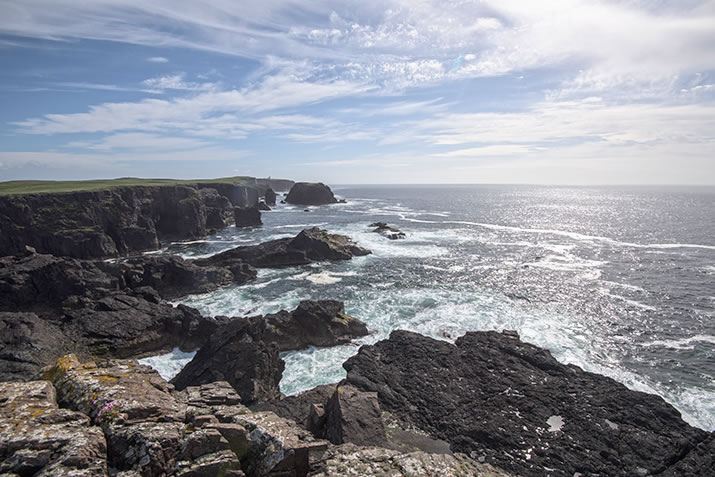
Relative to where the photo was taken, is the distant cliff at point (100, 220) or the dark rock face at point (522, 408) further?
the distant cliff at point (100, 220)

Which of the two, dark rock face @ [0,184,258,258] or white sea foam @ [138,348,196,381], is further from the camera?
dark rock face @ [0,184,258,258]

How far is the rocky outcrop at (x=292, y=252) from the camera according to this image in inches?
2239

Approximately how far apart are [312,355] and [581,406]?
18807 millimetres

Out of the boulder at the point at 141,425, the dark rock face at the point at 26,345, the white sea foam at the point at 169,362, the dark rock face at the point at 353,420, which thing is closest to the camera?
the boulder at the point at 141,425

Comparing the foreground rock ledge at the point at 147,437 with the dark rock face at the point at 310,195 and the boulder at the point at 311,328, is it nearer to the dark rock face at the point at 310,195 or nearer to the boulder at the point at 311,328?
the boulder at the point at 311,328

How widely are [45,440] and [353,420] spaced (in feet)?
33.8

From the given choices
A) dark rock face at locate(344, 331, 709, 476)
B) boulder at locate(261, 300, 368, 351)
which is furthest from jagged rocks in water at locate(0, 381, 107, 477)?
boulder at locate(261, 300, 368, 351)

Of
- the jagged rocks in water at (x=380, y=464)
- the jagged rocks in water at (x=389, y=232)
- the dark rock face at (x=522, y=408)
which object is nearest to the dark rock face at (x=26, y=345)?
the dark rock face at (x=522, y=408)

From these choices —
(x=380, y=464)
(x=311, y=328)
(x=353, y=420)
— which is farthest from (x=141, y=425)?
(x=311, y=328)

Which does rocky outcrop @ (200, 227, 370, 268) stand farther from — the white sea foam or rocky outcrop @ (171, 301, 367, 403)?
rocky outcrop @ (171, 301, 367, 403)

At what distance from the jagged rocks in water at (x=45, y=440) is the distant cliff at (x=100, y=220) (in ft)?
204

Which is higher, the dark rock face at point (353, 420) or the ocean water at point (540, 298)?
the dark rock face at point (353, 420)

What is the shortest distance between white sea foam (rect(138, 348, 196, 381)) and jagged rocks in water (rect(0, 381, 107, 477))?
18.3m

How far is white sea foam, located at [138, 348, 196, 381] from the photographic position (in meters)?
27.2
